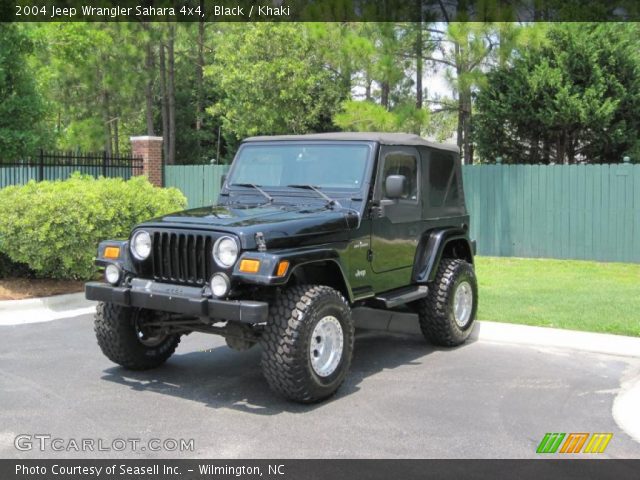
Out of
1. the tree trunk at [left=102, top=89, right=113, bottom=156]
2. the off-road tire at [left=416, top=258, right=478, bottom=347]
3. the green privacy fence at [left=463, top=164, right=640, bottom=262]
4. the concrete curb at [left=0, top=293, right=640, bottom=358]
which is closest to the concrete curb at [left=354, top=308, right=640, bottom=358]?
the concrete curb at [left=0, top=293, right=640, bottom=358]

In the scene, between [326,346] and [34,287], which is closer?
[326,346]

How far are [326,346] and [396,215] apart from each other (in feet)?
5.37

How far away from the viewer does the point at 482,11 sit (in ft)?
50.9

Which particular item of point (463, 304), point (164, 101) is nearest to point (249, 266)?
point (463, 304)

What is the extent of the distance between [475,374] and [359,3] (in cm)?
1287

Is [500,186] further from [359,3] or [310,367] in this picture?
[310,367]

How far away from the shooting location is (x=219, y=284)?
559 centimetres

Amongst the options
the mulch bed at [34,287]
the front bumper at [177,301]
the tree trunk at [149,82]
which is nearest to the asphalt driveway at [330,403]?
the front bumper at [177,301]

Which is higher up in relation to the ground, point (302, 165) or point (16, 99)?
point (16, 99)

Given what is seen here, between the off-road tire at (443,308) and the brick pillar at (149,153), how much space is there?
11663 millimetres

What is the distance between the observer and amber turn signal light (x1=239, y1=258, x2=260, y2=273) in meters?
5.48
